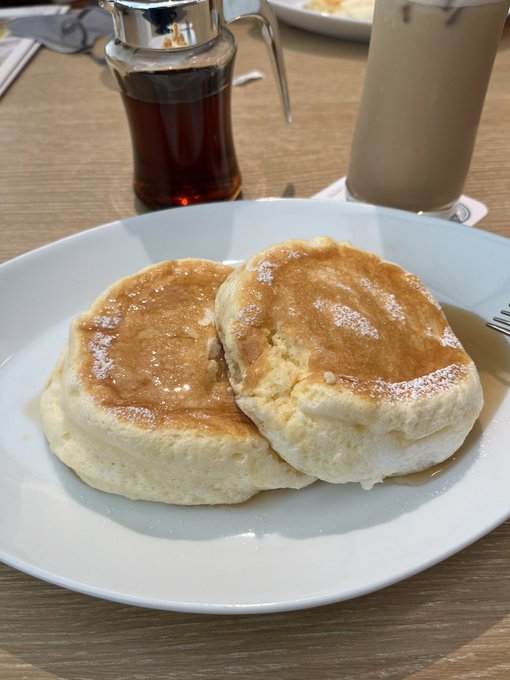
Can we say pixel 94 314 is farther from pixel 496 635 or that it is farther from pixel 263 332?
pixel 496 635

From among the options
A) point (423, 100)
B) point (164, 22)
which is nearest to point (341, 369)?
point (423, 100)

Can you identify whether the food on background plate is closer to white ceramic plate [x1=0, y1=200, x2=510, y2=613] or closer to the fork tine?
white ceramic plate [x1=0, y1=200, x2=510, y2=613]

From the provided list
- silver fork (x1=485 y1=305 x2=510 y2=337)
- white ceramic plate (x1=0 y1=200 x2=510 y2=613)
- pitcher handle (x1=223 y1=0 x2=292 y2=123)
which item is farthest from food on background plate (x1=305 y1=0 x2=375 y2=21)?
silver fork (x1=485 y1=305 x2=510 y2=337)

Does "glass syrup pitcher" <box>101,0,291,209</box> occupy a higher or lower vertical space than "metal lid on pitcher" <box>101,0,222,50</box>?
lower

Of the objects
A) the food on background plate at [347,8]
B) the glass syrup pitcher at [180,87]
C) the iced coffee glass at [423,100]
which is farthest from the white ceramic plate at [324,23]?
the iced coffee glass at [423,100]

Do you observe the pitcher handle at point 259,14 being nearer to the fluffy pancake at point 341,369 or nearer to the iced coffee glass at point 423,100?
the iced coffee glass at point 423,100
